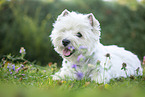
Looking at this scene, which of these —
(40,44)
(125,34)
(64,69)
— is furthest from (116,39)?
(64,69)

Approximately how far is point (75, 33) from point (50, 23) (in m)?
6.89

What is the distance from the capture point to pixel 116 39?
10844 mm

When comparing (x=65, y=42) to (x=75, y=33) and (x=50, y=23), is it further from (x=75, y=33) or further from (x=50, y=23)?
(x=50, y=23)

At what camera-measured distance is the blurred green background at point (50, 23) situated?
9.35 m

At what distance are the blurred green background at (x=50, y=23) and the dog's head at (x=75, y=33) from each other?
431 centimetres

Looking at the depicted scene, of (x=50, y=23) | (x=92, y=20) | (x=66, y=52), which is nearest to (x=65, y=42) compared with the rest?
(x=66, y=52)

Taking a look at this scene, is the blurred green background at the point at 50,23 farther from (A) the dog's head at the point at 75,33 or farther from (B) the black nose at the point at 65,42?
(B) the black nose at the point at 65,42

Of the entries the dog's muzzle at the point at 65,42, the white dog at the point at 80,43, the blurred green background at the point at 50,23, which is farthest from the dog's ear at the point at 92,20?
the blurred green background at the point at 50,23

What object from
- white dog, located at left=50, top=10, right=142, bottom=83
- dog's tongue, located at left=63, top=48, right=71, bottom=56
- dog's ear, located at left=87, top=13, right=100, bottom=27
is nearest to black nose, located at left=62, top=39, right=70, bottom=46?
white dog, located at left=50, top=10, right=142, bottom=83

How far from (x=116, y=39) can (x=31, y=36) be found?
4.46 meters

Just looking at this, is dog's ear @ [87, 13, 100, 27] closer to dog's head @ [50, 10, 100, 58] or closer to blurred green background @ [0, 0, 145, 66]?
dog's head @ [50, 10, 100, 58]

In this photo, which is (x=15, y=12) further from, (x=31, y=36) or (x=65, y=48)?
(x=65, y=48)

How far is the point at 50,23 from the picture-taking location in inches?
430

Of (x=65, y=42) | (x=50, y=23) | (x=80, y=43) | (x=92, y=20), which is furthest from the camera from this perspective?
(x=50, y=23)
